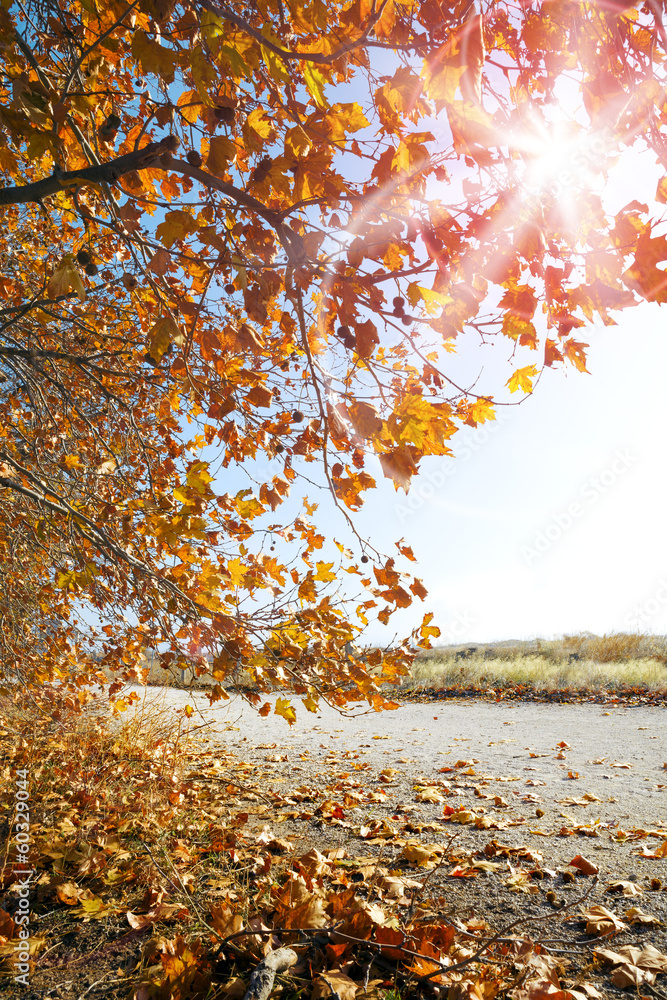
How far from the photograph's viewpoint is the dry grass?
1137 cm

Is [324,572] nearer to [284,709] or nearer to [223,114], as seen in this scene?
[284,709]

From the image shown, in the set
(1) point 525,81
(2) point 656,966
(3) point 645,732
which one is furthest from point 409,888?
(3) point 645,732

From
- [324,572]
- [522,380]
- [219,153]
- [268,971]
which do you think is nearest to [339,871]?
[268,971]

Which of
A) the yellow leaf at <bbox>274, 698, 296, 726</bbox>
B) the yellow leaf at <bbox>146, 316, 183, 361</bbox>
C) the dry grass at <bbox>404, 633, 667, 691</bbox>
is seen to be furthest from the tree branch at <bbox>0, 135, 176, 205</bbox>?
the dry grass at <bbox>404, 633, 667, 691</bbox>

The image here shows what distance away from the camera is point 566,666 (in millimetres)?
13242

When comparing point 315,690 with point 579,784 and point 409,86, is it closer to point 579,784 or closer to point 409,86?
point 409,86

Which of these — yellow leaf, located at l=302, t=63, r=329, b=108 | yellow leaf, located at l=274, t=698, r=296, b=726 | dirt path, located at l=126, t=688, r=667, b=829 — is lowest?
dirt path, located at l=126, t=688, r=667, b=829

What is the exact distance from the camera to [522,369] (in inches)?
91.8

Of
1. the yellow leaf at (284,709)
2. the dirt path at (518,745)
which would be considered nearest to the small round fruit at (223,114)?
the yellow leaf at (284,709)

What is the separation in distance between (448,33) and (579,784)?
203 inches

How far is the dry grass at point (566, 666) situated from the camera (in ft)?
37.3

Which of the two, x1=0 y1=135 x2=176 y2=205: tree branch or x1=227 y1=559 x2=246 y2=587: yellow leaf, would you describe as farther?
x1=227 y1=559 x2=246 y2=587: yellow leaf

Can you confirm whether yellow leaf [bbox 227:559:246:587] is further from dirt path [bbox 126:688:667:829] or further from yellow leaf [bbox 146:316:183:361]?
yellow leaf [bbox 146:316:183:361]

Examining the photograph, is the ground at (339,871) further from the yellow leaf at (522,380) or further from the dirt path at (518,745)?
the yellow leaf at (522,380)
